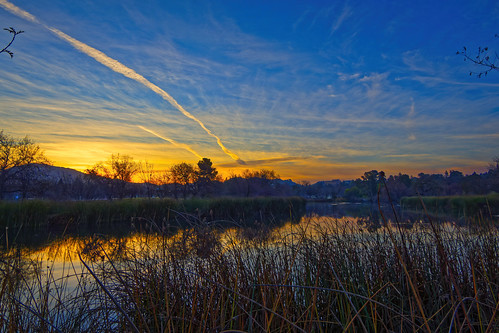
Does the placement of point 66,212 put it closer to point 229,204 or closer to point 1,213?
point 1,213

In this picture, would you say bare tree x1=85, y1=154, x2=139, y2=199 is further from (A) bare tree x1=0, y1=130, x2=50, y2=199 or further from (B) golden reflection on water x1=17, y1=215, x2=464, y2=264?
(B) golden reflection on water x1=17, y1=215, x2=464, y2=264

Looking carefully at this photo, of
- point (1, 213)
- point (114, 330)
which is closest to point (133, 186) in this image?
point (1, 213)

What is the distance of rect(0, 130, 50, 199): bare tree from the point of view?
2378 cm

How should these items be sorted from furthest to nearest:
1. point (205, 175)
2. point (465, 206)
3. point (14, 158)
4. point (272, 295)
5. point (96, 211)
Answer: point (205, 175) < point (14, 158) < point (465, 206) < point (96, 211) < point (272, 295)

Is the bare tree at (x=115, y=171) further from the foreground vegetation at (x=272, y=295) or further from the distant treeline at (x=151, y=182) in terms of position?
the foreground vegetation at (x=272, y=295)

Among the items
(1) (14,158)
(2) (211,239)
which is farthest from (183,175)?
(2) (211,239)

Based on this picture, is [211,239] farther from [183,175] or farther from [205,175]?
[205,175]

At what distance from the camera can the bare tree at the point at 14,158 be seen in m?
23.8

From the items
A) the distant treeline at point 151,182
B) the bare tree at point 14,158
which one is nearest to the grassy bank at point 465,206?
the distant treeline at point 151,182

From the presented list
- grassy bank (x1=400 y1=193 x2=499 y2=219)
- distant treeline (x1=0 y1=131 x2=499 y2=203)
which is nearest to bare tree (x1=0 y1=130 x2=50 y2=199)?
distant treeline (x1=0 y1=131 x2=499 y2=203)

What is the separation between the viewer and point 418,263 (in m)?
3.30

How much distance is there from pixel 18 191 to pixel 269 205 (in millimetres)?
21143

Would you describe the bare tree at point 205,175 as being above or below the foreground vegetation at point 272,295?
above

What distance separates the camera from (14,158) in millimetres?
24625
